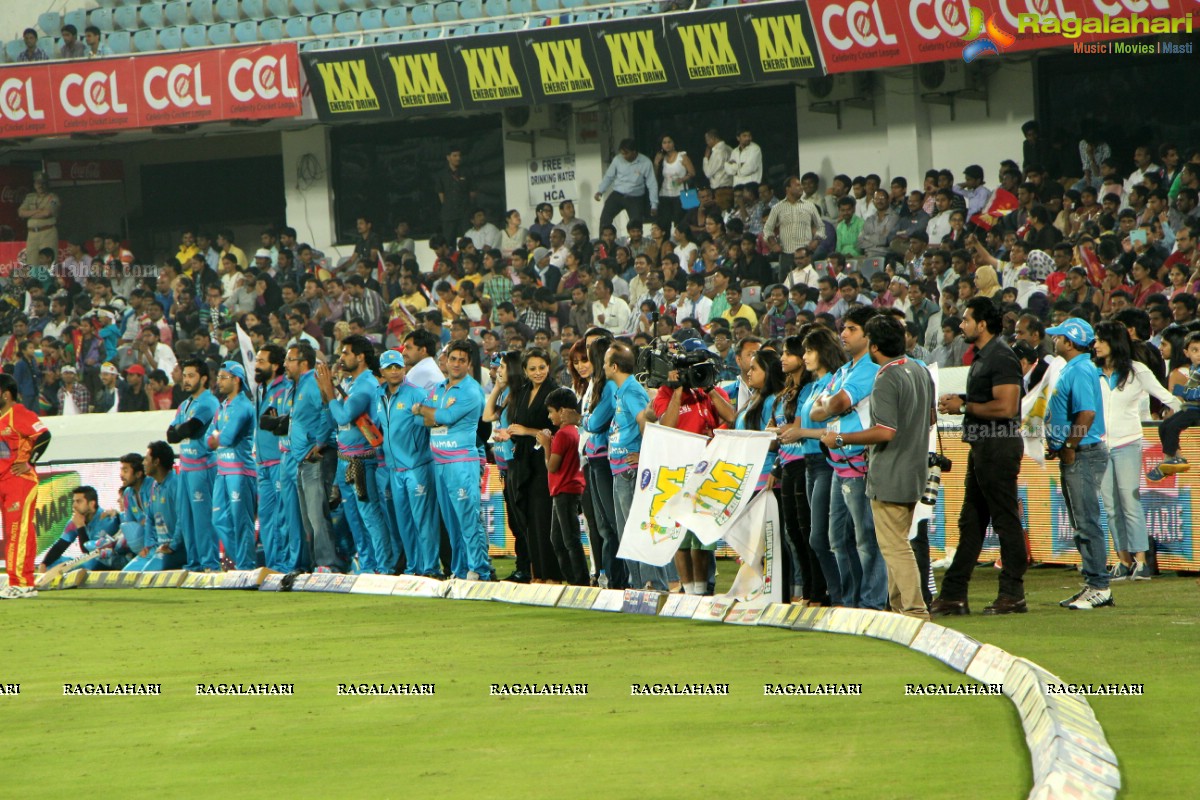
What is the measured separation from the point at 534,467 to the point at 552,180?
49.3 feet

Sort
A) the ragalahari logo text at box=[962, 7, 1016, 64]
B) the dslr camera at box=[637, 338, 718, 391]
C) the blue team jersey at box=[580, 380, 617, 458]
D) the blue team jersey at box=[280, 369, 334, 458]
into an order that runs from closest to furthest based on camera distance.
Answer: the dslr camera at box=[637, 338, 718, 391] < the blue team jersey at box=[580, 380, 617, 458] < the blue team jersey at box=[280, 369, 334, 458] < the ragalahari logo text at box=[962, 7, 1016, 64]

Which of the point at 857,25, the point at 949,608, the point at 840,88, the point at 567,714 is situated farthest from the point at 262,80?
the point at 567,714

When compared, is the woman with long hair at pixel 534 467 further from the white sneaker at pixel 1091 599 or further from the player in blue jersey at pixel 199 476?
the white sneaker at pixel 1091 599

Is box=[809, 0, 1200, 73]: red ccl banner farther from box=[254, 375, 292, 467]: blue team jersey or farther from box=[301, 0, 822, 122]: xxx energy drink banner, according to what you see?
box=[254, 375, 292, 467]: blue team jersey

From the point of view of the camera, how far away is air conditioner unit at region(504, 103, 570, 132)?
87.7ft

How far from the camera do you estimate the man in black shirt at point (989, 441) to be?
9445 millimetres

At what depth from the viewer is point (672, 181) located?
2400 centimetres

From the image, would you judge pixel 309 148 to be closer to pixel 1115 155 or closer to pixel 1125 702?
pixel 1115 155

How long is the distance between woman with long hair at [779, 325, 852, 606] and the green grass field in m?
0.64

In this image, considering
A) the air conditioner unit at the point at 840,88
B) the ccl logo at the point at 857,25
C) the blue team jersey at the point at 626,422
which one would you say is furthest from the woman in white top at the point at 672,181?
the blue team jersey at the point at 626,422

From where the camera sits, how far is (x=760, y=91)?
25188 mm

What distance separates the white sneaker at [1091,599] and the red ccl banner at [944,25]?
450 inches

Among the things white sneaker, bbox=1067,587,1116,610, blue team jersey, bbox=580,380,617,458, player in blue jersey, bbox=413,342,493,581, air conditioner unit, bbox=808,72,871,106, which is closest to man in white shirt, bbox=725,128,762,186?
air conditioner unit, bbox=808,72,871,106

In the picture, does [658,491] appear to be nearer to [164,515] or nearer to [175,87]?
[164,515]
